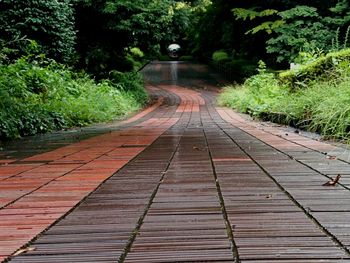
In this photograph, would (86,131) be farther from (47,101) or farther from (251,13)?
(251,13)

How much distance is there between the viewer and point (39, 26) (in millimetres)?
12500

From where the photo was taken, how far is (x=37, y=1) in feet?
40.1

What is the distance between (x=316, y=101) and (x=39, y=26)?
333 inches

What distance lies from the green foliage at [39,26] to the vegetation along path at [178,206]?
329 inches

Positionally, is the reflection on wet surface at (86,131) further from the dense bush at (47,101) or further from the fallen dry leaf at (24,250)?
the fallen dry leaf at (24,250)

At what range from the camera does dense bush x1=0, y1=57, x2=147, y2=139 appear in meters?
6.96

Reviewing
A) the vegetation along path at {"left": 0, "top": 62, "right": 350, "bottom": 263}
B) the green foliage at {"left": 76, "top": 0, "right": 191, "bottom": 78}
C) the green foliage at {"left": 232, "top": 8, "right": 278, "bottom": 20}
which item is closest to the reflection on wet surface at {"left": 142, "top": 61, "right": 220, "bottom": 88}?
the green foliage at {"left": 232, "top": 8, "right": 278, "bottom": 20}

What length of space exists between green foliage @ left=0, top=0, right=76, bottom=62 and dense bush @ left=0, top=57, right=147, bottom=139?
0.59 m

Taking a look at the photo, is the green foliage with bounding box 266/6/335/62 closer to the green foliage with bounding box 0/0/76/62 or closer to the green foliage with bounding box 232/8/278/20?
the green foliage with bounding box 232/8/278/20

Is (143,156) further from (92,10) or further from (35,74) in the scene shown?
(92,10)

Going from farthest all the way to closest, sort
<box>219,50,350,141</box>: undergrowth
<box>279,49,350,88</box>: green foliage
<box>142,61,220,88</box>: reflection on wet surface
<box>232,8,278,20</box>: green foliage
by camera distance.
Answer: <box>142,61,220,88</box>: reflection on wet surface, <box>232,8,278,20</box>: green foliage, <box>279,49,350,88</box>: green foliage, <box>219,50,350,141</box>: undergrowth

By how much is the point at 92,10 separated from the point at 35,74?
6.62m

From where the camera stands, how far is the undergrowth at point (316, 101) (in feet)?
17.6

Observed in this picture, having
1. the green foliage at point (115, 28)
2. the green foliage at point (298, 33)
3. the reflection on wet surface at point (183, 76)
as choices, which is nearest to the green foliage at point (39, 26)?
the green foliage at point (115, 28)
